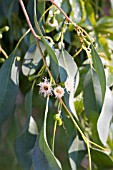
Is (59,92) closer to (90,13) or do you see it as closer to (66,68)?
(66,68)

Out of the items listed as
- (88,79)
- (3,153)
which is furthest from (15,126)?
(88,79)

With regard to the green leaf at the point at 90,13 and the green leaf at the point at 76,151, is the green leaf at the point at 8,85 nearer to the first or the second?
the green leaf at the point at 76,151

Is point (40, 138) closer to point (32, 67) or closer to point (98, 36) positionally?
point (32, 67)

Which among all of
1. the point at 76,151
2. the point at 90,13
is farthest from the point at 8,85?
the point at 90,13

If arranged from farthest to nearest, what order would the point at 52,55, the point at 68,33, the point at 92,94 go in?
the point at 68,33 < the point at 92,94 < the point at 52,55

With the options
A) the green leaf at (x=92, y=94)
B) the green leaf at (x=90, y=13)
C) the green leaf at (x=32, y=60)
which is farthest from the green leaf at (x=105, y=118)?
the green leaf at (x=90, y=13)

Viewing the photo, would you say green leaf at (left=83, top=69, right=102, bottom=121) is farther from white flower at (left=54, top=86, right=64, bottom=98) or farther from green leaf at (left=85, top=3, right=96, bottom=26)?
green leaf at (left=85, top=3, right=96, bottom=26)
